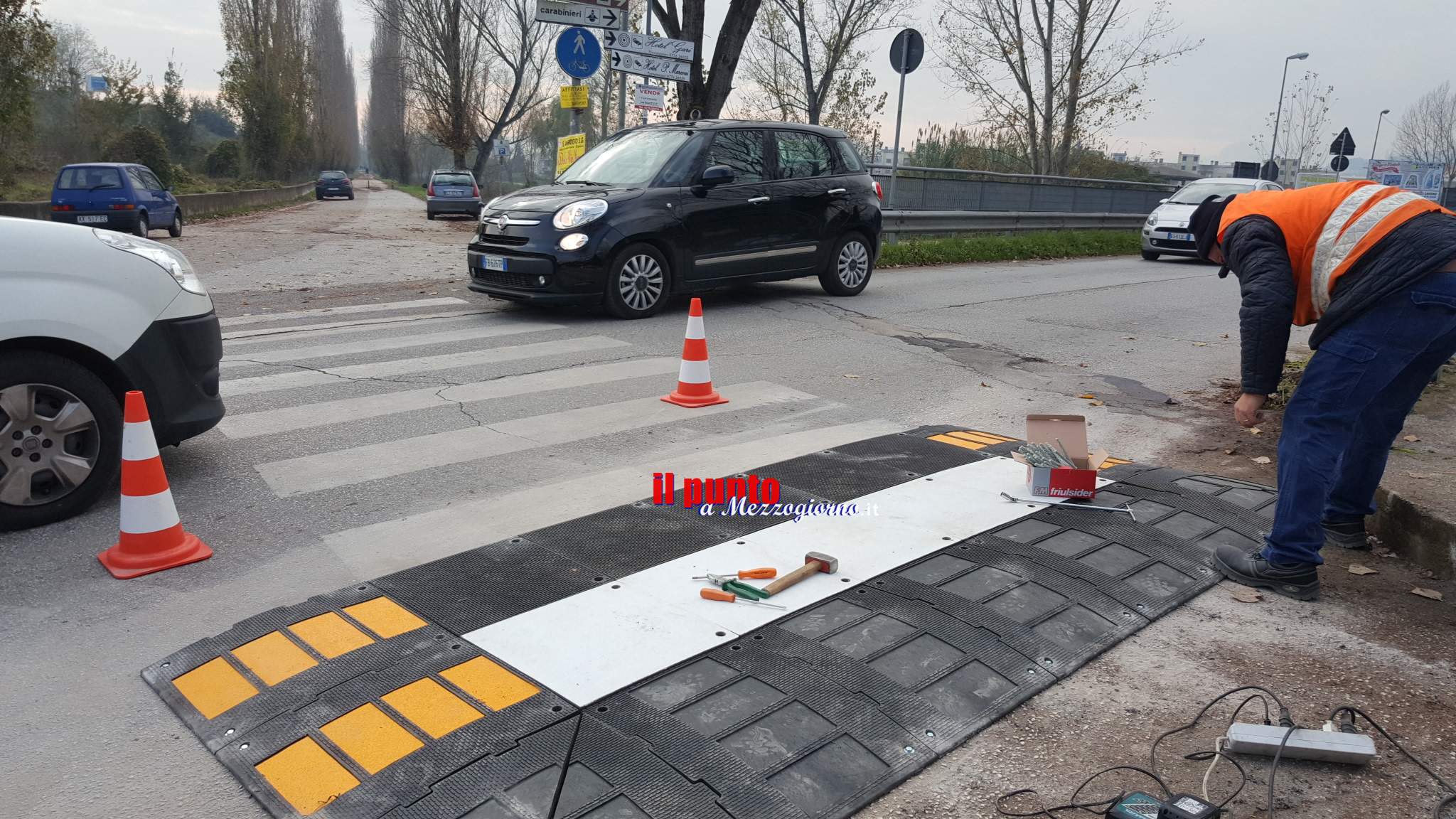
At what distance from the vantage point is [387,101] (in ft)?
330

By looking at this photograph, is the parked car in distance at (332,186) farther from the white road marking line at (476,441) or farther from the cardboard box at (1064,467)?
the cardboard box at (1064,467)

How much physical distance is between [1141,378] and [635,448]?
477 centimetres

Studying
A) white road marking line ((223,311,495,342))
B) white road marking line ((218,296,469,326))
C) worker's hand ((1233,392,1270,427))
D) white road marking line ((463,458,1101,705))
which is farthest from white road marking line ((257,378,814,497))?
white road marking line ((218,296,469,326))

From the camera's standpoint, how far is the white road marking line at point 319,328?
28.3 feet

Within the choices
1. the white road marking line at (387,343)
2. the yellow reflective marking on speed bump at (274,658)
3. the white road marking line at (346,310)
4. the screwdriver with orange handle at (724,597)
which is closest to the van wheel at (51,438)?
the yellow reflective marking on speed bump at (274,658)

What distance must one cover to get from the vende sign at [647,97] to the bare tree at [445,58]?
38917 mm

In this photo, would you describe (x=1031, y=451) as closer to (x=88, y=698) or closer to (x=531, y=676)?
(x=531, y=676)

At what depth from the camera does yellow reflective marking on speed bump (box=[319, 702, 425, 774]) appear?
8.95 feet

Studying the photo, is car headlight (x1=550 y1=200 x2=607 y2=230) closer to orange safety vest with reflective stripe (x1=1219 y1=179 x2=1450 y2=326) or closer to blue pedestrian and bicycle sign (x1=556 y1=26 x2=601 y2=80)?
blue pedestrian and bicycle sign (x1=556 y1=26 x2=601 y2=80)

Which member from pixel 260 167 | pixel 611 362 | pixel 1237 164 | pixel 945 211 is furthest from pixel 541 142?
pixel 611 362

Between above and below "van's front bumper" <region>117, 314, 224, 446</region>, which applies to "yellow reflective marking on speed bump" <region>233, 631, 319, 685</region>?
below

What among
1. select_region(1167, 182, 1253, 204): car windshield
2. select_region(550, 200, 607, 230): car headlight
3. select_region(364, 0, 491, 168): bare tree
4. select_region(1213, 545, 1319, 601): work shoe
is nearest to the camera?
select_region(1213, 545, 1319, 601): work shoe

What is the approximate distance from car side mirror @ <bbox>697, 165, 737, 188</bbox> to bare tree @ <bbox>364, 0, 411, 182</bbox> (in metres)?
50.0

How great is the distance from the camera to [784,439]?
607 centimetres
